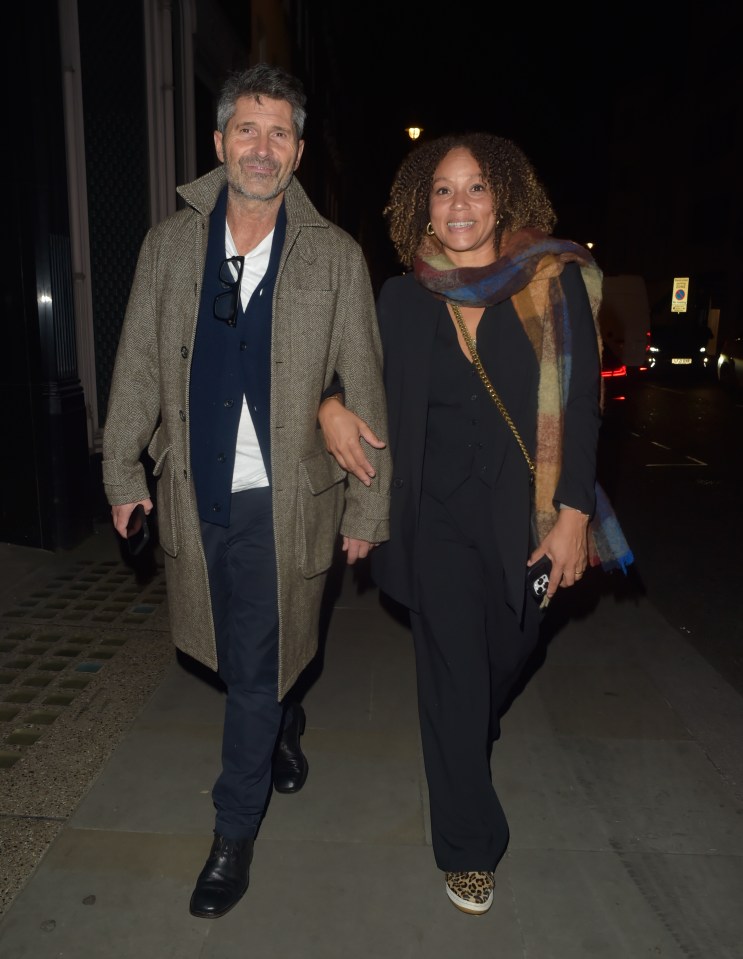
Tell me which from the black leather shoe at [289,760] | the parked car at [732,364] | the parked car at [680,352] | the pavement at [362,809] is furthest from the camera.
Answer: the parked car at [680,352]

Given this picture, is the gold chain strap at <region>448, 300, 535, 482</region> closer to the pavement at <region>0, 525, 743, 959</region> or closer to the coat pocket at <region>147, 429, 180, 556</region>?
the coat pocket at <region>147, 429, 180, 556</region>

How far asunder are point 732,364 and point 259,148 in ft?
56.1

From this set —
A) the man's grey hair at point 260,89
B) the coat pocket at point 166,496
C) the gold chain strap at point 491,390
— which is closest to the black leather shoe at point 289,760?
the coat pocket at point 166,496

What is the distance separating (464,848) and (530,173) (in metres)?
2.00

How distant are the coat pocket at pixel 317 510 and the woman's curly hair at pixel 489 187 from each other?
74cm

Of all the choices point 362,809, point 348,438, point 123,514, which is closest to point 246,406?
point 348,438

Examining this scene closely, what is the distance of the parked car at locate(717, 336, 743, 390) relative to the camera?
17.6m

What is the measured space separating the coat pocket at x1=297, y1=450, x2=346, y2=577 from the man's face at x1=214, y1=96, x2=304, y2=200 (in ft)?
2.55

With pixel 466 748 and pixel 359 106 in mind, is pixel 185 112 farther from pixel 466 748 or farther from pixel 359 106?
pixel 359 106

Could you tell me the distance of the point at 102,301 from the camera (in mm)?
7258

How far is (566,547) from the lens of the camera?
103 inches

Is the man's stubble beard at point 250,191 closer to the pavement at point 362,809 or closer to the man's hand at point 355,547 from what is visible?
the man's hand at point 355,547

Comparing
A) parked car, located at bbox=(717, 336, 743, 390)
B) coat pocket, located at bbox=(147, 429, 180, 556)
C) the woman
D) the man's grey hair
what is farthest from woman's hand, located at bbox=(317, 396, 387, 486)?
parked car, located at bbox=(717, 336, 743, 390)

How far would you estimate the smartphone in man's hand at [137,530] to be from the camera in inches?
109
